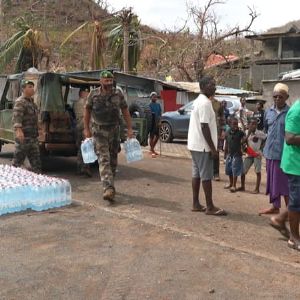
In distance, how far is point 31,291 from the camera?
14.1ft

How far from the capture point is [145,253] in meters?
5.23

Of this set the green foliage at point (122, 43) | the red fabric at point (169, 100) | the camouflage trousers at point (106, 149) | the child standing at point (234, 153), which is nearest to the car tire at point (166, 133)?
the red fabric at point (169, 100)

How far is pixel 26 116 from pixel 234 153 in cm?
356

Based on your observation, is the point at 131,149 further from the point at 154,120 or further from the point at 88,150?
the point at 154,120

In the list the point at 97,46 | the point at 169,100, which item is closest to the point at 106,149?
the point at 97,46

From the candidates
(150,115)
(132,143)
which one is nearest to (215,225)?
(132,143)

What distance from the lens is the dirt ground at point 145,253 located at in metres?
4.33

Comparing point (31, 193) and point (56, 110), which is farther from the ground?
point (56, 110)

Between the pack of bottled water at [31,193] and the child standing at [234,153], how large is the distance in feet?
9.67

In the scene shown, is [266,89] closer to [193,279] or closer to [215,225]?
[215,225]

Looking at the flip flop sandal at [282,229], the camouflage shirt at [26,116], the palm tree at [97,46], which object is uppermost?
the palm tree at [97,46]

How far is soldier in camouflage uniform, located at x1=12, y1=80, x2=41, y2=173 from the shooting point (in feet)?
28.6

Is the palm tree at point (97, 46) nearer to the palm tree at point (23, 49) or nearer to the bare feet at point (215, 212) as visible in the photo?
the palm tree at point (23, 49)

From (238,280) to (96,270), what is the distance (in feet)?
4.17
